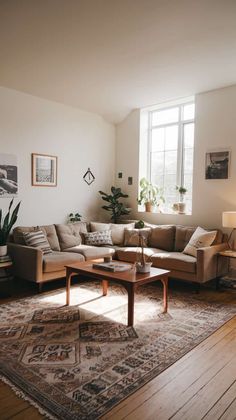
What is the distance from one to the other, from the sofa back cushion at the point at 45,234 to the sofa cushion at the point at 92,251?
23cm

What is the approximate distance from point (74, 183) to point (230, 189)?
8.87ft

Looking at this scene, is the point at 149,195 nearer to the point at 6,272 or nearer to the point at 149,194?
the point at 149,194

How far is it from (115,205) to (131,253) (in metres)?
1.43

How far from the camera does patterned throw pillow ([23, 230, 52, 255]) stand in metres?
4.31

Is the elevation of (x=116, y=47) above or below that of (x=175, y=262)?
above

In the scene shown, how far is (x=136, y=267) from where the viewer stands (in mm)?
3348

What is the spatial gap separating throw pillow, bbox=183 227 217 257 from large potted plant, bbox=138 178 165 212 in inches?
57.8

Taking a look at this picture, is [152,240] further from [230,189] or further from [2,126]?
[2,126]

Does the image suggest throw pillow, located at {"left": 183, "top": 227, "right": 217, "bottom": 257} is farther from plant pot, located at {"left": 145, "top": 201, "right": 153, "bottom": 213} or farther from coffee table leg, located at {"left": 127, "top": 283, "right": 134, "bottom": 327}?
coffee table leg, located at {"left": 127, "top": 283, "right": 134, "bottom": 327}

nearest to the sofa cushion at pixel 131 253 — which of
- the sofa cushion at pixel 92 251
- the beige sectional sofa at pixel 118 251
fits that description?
the beige sectional sofa at pixel 118 251

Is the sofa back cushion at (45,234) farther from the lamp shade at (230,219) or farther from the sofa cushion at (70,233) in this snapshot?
the lamp shade at (230,219)

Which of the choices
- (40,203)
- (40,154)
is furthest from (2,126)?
(40,203)

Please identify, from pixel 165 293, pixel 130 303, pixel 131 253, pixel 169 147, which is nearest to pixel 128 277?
pixel 130 303

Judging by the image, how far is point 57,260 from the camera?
4.09 metres
